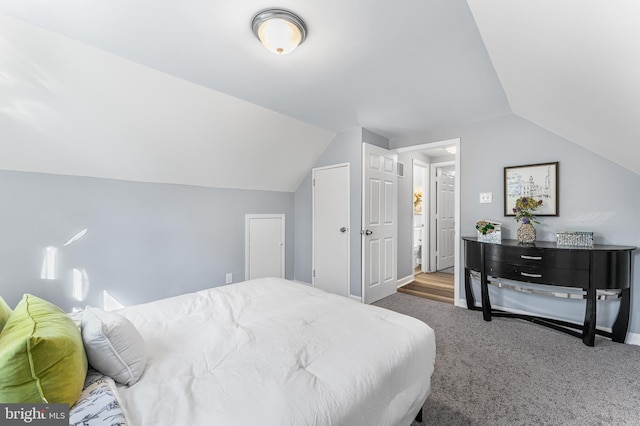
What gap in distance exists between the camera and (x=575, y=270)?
2.36 metres

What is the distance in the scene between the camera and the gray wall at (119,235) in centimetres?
228

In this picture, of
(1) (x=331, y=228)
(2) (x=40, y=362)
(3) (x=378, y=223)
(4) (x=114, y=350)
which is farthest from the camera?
(1) (x=331, y=228)

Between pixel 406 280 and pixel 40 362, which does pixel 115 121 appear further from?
pixel 406 280

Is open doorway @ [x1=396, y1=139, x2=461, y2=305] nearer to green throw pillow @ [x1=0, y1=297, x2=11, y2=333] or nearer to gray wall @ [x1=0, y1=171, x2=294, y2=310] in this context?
gray wall @ [x1=0, y1=171, x2=294, y2=310]

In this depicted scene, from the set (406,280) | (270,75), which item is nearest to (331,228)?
(406,280)

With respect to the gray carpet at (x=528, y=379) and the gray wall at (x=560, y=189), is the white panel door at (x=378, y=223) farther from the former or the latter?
the gray carpet at (x=528, y=379)

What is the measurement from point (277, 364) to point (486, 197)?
3079 mm

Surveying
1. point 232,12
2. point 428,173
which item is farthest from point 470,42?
point 428,173

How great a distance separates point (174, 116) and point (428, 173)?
4.36m

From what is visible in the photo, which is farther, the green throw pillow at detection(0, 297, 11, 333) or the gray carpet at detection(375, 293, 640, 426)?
the gray carpet at detection(375, 293, 640, 426)

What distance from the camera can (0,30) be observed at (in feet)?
5.43

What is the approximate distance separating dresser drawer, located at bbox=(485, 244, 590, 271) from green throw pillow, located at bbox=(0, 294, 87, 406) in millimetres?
3145

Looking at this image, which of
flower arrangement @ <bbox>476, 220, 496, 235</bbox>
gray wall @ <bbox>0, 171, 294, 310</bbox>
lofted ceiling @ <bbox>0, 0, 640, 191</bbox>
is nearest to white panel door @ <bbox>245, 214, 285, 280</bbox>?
gray wall @ <bbox>0, 171, 294, 310</bbox>

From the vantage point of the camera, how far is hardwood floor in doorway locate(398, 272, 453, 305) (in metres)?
3.81
